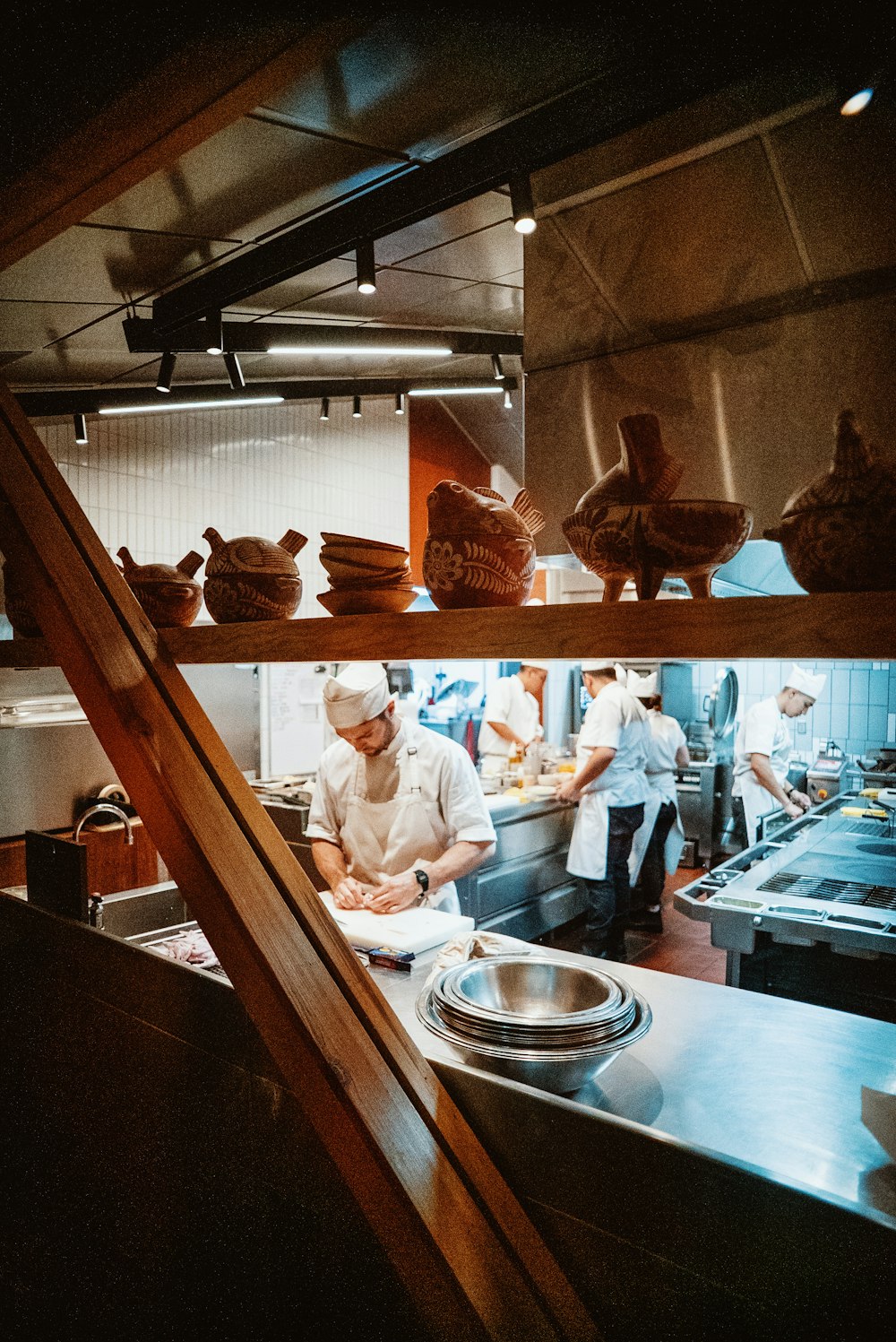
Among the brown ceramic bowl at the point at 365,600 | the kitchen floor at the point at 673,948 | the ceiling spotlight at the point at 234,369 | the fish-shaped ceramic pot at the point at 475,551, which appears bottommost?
the kitchen floor at the point at 673,948

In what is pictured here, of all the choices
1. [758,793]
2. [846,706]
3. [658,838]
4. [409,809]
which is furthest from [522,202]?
[846,706]

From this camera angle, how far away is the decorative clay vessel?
2.86ft

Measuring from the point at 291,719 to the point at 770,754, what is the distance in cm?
352

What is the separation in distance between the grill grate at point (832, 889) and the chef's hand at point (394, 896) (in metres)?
1.21

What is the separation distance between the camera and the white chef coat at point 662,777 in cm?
531

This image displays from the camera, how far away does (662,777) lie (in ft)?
17.9

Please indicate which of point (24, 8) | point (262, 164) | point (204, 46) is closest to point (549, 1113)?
point (204, 46)

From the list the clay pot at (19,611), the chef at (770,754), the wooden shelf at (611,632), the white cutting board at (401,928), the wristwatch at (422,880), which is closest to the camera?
the wooden shelf at (611,632)

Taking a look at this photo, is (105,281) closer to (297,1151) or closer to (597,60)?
(597,60)

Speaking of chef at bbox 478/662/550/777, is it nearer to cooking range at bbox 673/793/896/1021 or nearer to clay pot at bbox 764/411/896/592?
cooking range at bbox 673/793/896/1021

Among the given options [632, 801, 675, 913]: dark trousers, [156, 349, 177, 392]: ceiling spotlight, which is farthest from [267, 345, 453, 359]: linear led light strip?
[632, 801, 675, 913]: dark trousers

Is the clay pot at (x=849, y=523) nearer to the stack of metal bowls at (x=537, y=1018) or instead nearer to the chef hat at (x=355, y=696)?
the stack of metal bowls at (x=537, y=1018)

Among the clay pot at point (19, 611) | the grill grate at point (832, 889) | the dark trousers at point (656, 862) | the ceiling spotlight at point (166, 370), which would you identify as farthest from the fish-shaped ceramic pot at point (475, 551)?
the dark trousers at point (656, 862)

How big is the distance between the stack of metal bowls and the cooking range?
4.08 ft
